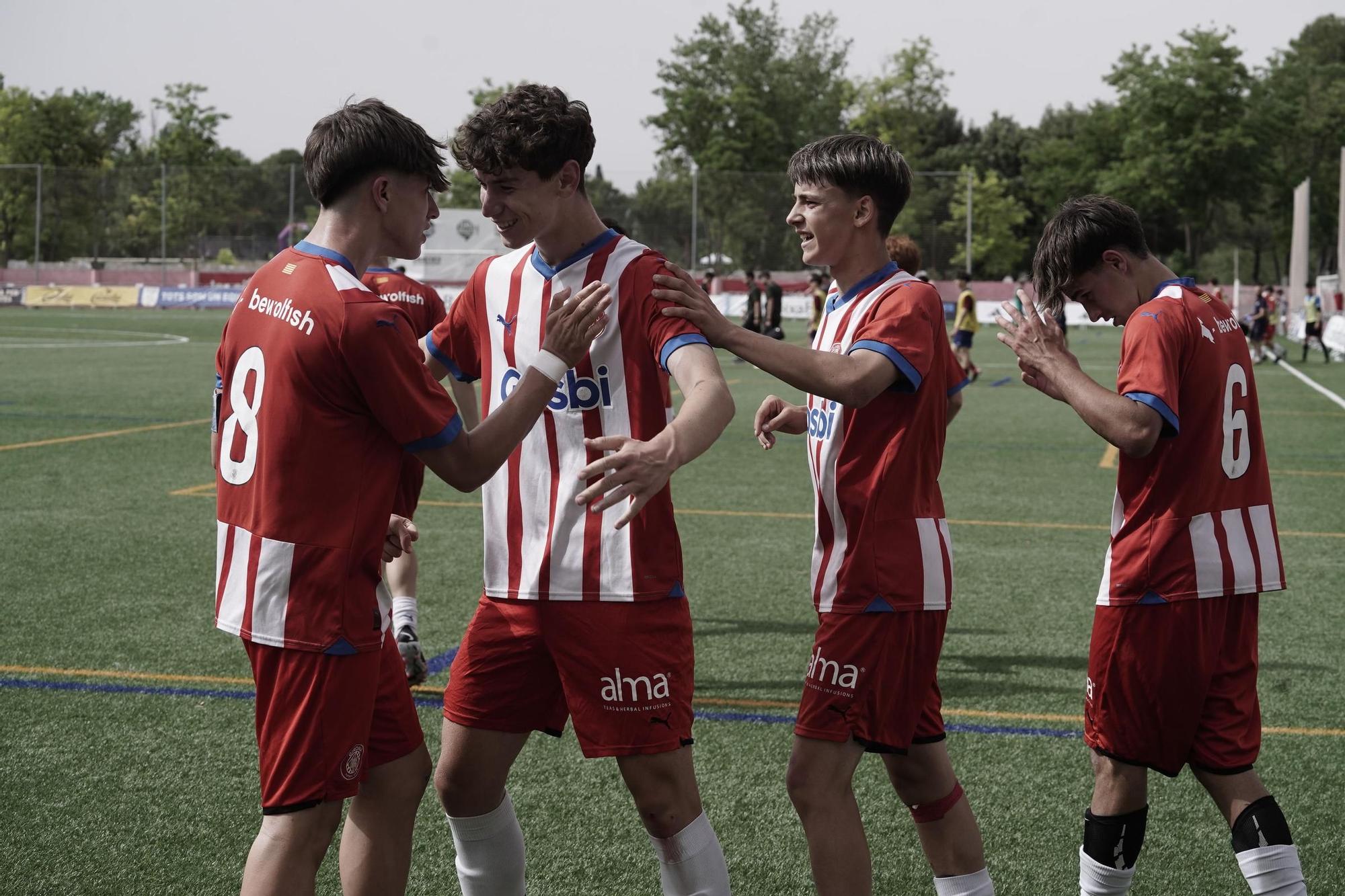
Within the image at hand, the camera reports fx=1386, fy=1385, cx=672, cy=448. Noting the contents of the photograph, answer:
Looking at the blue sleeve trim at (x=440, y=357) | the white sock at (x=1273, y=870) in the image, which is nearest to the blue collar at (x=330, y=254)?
the blue sleeve trim at (x=440, y=357)

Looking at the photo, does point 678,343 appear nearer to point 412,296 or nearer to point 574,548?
point 574,548

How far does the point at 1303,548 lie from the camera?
9.42 meters

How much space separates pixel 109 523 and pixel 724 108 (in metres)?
74.9

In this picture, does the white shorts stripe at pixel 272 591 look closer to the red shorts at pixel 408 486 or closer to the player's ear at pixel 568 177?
the red shorts at pixel 408 486

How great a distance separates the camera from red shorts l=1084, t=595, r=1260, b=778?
3338mm

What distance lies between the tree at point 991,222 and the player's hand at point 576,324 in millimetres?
59798

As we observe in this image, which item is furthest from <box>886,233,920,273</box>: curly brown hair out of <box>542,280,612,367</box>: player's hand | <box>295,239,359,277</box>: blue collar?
<box>295,239,359,277</box>: blue collar

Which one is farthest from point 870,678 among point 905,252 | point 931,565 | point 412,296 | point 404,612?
point 905,252

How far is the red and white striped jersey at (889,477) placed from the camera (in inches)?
131

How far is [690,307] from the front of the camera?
3.10 m

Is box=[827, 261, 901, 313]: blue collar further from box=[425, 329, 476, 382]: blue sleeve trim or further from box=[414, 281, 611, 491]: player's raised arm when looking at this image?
box=[425, 329, 476, 382]: blue sleeve trim

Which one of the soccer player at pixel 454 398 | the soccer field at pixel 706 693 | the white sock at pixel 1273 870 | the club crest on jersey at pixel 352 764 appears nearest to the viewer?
the club crest on jersey at pixel 352 764

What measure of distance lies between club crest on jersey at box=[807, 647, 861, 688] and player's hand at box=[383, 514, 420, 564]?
101 cm

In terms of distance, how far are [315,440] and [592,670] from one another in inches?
33.8
